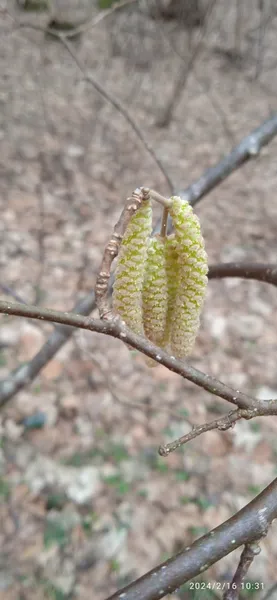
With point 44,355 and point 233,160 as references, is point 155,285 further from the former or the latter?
point 44,355

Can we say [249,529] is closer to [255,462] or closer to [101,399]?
[255,462]

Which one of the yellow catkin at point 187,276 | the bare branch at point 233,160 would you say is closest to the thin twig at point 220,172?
the bare branch at point 233,160

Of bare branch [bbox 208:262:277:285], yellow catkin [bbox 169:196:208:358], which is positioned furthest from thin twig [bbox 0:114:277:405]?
yellow catkin [bbox 169:196:208:358]

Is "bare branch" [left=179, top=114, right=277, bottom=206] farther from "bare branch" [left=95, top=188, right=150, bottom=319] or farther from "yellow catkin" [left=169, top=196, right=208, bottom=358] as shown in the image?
"bare branch" [left=95, top=188, right=150, bottom=319]

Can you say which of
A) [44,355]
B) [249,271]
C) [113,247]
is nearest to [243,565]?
[113,247]

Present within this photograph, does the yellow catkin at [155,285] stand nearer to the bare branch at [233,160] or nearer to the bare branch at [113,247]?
the bare branch at [113,247]
